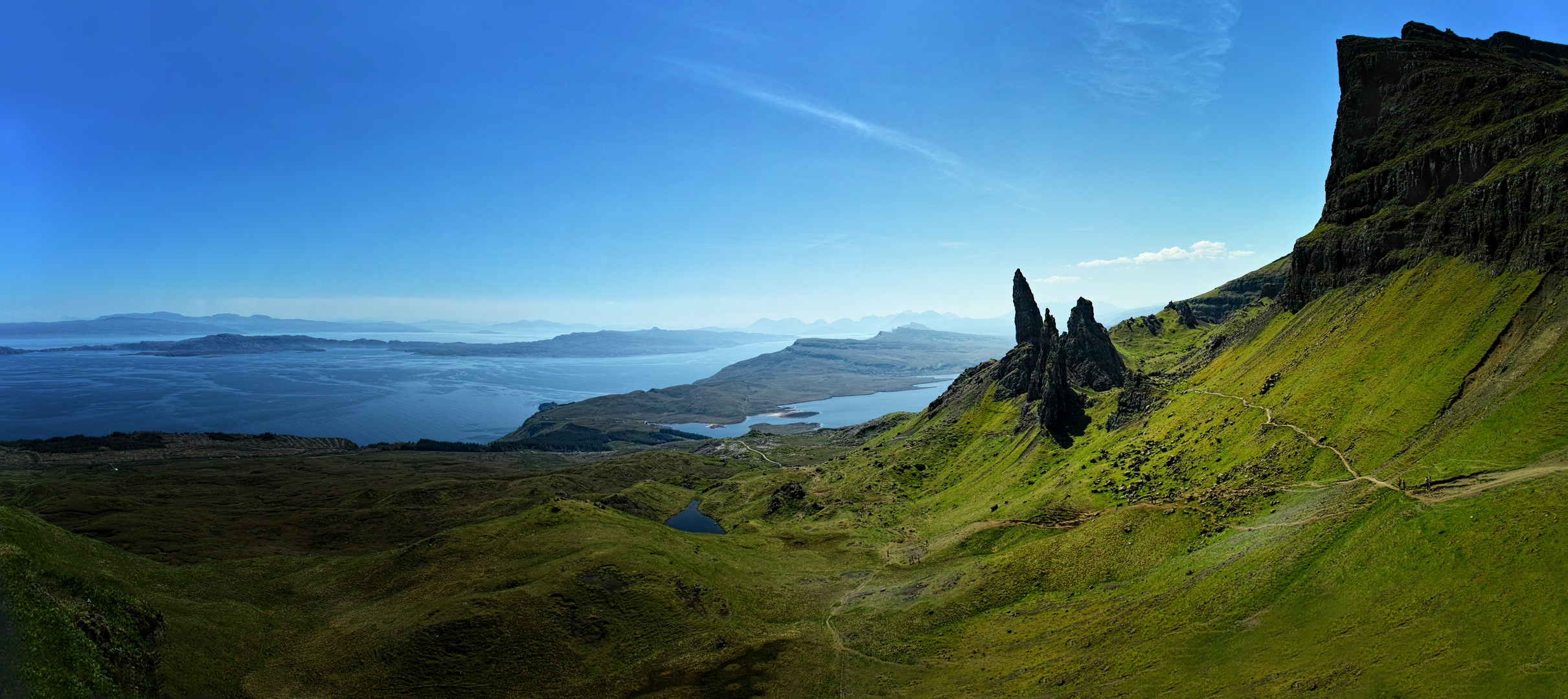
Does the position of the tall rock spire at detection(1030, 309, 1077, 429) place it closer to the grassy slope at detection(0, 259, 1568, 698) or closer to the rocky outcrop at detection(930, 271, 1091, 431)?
the rocky outcrop at detection(930, 271, 1091, 431)

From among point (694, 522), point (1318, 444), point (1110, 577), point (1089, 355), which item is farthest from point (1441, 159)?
point (694, 522)

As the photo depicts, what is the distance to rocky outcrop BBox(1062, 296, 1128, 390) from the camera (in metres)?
168

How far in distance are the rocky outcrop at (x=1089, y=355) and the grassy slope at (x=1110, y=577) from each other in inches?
1600

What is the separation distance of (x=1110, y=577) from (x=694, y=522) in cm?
12250

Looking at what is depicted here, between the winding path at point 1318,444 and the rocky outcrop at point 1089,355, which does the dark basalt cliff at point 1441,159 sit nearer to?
the winding path at point 1318,444

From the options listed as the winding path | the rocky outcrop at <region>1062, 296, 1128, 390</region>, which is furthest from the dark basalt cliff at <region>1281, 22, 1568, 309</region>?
the rocky outcrop at <region>1062, 296, 1128, 390</region>

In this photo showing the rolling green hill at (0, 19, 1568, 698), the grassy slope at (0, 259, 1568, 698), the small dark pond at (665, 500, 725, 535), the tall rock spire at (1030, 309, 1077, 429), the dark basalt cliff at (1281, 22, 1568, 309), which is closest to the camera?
the grassy slope at (0, 259, 1568, 698)

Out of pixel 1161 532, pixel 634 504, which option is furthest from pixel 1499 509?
pixel 634 504

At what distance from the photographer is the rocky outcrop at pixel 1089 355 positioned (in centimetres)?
16775

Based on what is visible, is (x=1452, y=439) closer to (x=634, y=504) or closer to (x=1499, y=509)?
(x=1499, y=509)

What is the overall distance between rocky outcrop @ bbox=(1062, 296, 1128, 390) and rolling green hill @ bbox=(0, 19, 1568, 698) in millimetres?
21908

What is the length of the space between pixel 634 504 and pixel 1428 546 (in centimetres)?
16386

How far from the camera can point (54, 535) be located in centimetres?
8194

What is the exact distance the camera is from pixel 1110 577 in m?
77.6
